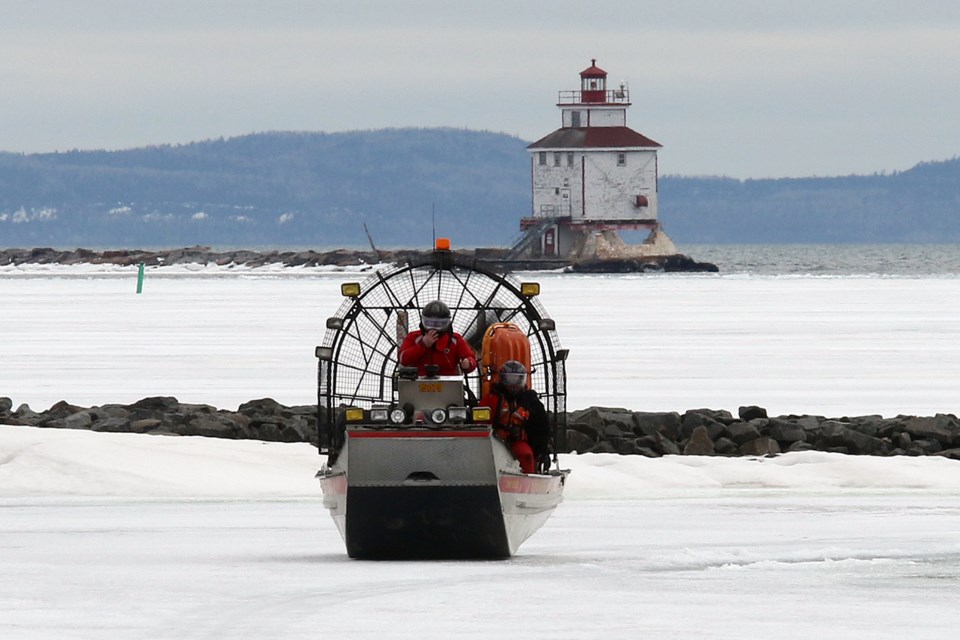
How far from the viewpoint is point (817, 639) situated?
8359mm

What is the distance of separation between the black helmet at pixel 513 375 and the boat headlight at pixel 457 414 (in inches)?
24.7

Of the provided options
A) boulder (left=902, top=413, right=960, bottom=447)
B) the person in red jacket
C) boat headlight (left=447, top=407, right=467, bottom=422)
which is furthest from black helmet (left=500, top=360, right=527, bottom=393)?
boulder (left=902, top=413, right=960, bottom=447)

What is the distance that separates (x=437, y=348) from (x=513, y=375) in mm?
477

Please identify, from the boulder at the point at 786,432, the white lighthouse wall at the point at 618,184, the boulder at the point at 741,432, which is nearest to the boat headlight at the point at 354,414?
the boulder at the point at 741,432

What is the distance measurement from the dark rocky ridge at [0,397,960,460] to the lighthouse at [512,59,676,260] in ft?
278

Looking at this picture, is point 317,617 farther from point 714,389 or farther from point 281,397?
point 714,389

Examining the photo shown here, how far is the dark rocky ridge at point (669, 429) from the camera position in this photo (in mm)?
18422

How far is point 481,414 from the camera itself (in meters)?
10.4

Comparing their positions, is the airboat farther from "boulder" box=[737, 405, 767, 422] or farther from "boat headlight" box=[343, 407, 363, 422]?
"boulder" box=[737, 405, 767, 422]

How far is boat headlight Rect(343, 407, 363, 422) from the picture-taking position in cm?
1050

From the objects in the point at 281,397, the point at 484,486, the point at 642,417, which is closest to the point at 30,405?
the point at 281,397

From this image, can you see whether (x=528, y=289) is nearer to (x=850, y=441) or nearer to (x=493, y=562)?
(x=493, y=562)

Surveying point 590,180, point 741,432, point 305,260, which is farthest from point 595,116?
point 741,432

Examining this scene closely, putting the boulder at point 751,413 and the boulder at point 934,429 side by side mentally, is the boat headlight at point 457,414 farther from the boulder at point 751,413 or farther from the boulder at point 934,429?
the boulder at point 751,413
